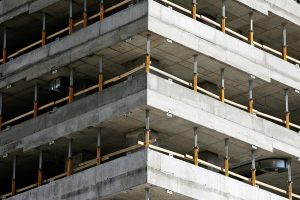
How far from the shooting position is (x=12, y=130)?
79.4 metres

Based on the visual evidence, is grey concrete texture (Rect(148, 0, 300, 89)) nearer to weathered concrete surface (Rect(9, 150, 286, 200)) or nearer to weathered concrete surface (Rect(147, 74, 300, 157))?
weathered concrete surface (Rect(147, 74, 300, 157))

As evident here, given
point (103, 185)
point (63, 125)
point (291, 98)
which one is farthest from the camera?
point (291, 98)

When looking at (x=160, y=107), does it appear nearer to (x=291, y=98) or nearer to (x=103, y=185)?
(x=103, y=185)

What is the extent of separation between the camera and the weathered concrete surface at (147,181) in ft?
229

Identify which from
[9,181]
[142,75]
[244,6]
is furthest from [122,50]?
[9,181]

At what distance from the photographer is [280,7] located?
268 ft

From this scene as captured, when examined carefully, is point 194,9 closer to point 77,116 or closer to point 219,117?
point 219,117

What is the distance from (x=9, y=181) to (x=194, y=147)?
658 inches

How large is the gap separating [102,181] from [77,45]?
29.5ft

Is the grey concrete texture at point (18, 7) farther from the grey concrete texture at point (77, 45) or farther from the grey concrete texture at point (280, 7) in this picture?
the grey concrete texture at point (280, 7)

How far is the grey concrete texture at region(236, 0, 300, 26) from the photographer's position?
80312 millimetres

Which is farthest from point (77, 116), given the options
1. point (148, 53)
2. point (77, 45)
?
point (148, 53)

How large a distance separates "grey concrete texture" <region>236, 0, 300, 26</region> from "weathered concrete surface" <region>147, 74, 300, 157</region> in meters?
6.93

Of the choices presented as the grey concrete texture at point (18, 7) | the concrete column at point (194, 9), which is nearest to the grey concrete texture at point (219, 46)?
the concrete column at point (194, 9)
